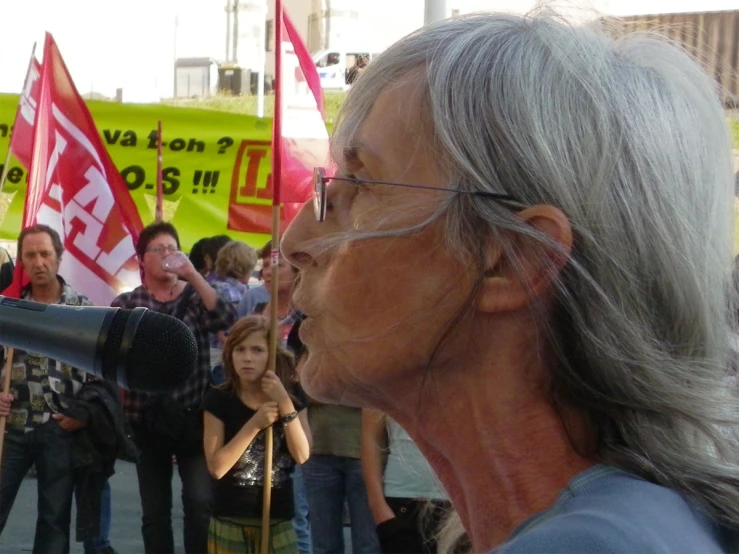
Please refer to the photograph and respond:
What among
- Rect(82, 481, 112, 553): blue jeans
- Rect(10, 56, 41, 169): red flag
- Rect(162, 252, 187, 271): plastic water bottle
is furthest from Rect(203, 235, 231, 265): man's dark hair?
Rect(82, 481, 112, 553): blue jeans

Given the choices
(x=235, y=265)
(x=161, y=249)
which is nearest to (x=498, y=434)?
(x=161, y=249)

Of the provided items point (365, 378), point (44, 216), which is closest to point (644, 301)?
point (365, 378)

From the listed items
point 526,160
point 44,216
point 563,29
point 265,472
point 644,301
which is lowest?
point 265,472

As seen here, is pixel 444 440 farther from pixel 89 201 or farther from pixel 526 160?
pixel 89 201

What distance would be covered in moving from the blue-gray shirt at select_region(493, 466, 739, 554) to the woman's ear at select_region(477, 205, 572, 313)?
0.20 metres

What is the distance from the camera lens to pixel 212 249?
7.99 meters

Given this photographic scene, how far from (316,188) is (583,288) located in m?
0.36

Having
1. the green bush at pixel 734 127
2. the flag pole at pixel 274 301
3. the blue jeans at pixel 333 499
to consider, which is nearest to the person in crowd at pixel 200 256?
the flag pole at pixel 274 301

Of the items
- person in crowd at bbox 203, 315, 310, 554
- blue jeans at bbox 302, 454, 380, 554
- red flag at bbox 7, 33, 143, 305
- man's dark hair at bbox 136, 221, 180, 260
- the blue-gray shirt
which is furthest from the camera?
red flag at bbox 7, 33, 143, 305

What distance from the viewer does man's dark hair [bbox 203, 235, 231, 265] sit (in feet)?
26.1

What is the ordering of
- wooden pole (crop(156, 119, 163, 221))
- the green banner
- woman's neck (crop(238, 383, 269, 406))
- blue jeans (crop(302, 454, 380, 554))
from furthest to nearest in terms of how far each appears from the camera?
the green banner → wooden pole (crop(156, 119, 163, 221)) → blue jeans (crop(302, 454, 380, 554)) → woman's neck (crop(238, 383, 269, 406))

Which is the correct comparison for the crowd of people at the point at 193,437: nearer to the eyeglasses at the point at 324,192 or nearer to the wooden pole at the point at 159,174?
the wooden pole at the point at 159,174

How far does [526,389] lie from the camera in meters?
1.14

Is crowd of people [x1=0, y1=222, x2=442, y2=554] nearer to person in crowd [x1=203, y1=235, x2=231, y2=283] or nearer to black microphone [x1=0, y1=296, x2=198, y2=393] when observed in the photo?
person in crowd [x1=203, y1=235, x2=231, y2=283]
